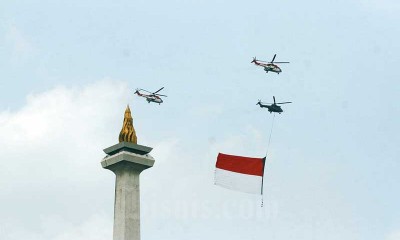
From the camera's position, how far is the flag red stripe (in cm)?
6378

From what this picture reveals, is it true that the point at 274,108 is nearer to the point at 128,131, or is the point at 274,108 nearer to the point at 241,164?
the point at 241,164

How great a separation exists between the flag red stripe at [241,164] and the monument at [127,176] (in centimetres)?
1313

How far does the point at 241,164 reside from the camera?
64.2m

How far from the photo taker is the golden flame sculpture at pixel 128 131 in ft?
251

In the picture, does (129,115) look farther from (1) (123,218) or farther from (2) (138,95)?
(1) (123,218)

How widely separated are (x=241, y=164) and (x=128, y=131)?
16.5 meters

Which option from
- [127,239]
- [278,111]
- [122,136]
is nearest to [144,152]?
[122,136]

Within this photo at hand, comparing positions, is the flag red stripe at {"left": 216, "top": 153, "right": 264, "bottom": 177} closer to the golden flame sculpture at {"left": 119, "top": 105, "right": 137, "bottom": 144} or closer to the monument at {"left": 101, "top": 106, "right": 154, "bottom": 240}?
the monument at {"left": 101, "top": 106, "right": 154, "bottom": 240}

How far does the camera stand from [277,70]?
76500mm

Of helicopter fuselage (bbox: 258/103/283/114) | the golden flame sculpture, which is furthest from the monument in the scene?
helicopter fuselage (bbox: 258/103/283/114)

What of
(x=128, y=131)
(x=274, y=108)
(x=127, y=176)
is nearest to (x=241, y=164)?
(x=274, y=108)

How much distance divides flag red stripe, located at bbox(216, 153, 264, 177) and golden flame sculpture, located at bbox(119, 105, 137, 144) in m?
14.7

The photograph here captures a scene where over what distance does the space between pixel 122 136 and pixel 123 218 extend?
810 cm

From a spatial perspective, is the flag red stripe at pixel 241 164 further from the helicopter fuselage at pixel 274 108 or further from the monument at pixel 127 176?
the monument at pixel 127 176
